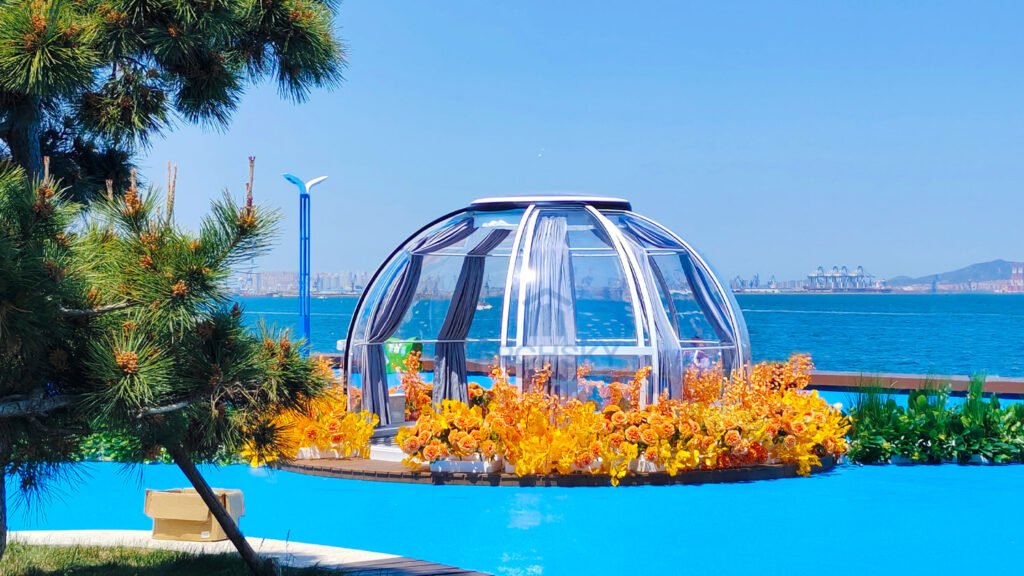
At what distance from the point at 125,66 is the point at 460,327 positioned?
292 inches

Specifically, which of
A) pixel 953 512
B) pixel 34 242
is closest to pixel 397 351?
pixel 953 512

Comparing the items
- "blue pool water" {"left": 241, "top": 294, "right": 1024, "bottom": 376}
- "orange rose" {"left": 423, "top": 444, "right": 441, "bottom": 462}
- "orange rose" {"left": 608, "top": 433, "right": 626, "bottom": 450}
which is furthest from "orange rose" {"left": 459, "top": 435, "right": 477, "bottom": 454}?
"blue pool water" {"left": 241, "top": 294, "right": 1024, "bottom": 376}

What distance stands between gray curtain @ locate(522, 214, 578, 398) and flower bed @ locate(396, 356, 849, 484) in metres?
0.17

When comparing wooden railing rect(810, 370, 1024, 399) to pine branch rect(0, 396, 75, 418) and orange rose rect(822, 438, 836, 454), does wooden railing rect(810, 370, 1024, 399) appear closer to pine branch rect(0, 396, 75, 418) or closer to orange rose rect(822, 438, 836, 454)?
orange rose rect(822, 438, 836, 454)

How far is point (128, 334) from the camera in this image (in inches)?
176

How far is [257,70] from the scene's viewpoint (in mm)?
6125

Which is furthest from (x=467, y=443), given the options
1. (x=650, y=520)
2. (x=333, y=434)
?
(x=650, y=520)

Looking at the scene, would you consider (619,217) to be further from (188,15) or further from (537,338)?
(188,15)

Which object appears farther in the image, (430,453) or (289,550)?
(430,453)

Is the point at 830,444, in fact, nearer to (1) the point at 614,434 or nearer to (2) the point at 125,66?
(1) the point at 614,434

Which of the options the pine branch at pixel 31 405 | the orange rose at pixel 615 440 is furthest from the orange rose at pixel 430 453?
the pine branch at pixel 31 405

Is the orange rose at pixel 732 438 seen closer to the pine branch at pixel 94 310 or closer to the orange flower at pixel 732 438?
the orange flower at pixel 732 438

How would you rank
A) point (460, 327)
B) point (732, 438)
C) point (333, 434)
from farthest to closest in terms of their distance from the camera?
1. point (460, 327)
2. point (333, 434)
3. point (732, 438)

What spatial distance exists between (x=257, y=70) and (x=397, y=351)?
23.1ft
